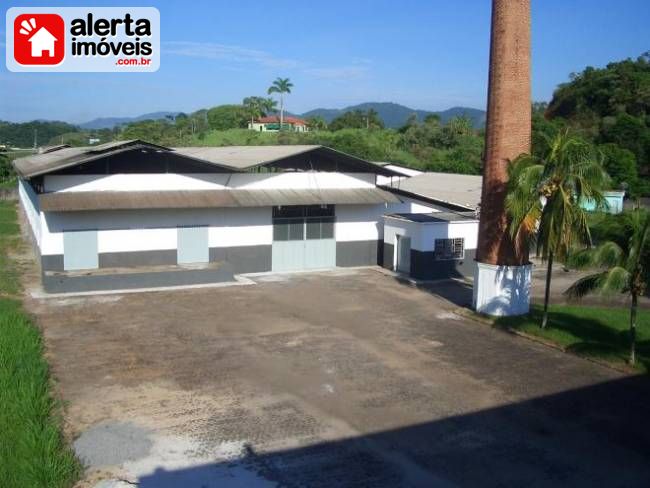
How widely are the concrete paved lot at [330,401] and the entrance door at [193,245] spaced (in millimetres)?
4634

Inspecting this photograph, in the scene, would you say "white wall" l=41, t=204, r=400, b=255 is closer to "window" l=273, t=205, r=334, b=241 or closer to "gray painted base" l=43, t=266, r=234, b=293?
"window" l=273, t=205, r=334, b=241

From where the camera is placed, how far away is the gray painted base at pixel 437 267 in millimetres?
25391

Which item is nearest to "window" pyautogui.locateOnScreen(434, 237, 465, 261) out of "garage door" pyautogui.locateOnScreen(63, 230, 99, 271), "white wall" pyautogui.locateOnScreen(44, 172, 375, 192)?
"white wall" pyautogui.locateOnScreen(44, 172, 375, 192)

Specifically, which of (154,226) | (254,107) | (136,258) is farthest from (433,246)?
(254,107)

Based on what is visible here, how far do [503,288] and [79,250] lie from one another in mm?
14123

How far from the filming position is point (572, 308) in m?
21.7

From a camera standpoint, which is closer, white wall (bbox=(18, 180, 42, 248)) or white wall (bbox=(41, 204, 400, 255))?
white wall (bbox=(41, 204, 400, 255))

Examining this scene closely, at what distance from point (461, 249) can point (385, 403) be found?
14.0m

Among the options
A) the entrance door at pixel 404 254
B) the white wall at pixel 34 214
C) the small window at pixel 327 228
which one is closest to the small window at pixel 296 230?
the small window at pixel 327 228

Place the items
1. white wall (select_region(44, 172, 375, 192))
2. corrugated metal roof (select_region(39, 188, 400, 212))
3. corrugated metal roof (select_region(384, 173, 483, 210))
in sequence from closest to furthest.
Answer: corrugated metal roof (select_region(39, 188, 400, 212)) → white wall (select_region(44, 172, 375, 192)) → corrugated metal roof (select_region(384, 173, 483, 210))

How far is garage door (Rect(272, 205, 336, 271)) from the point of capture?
87.8 feet

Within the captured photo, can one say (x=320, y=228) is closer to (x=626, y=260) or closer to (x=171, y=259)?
(x=171, y=259)

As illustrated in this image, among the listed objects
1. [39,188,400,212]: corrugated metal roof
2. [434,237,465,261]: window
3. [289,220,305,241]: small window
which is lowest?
[434,237,465,261]: window

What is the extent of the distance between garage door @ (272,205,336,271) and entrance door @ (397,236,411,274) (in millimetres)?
2672
